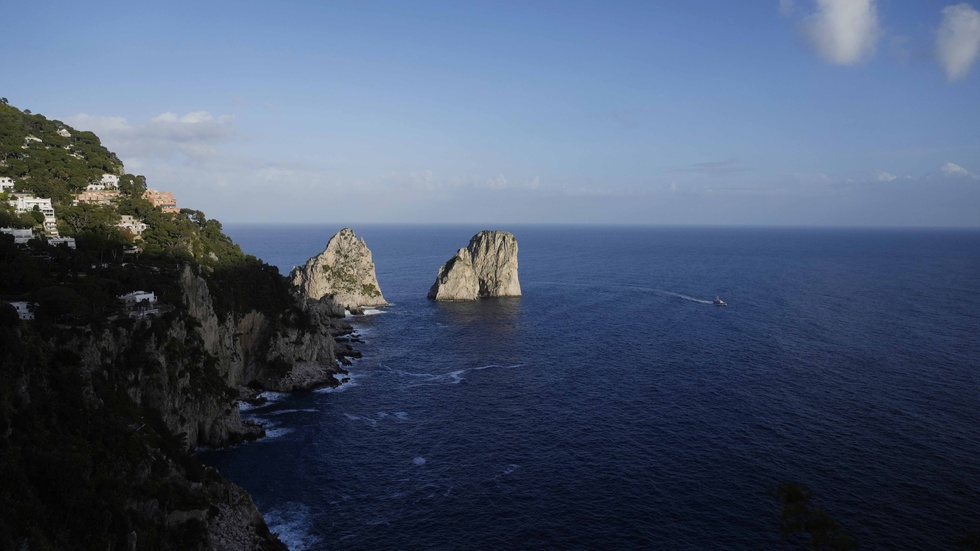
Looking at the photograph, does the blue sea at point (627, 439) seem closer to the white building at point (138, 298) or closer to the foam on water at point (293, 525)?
the foam on water at point (293, 525)

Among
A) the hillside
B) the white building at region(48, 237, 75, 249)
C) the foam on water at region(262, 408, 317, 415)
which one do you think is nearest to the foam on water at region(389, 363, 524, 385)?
the hillside

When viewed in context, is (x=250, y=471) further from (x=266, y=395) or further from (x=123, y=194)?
(x=123, y=194)

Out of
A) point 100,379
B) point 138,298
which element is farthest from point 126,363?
point 138,298

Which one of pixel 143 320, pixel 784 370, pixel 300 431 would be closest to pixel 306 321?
pixel 300 431

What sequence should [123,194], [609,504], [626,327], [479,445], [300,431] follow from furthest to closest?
[626,327], [123,194], [300,431], [479,445], [609,504]

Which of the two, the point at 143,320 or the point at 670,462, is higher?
the point at 143,320

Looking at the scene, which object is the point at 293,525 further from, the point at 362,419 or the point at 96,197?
the point at 96,197
